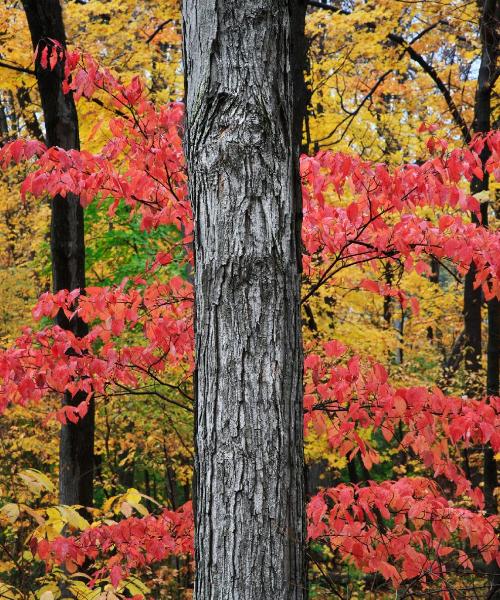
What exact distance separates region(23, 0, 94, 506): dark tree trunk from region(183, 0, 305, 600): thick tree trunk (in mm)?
3553

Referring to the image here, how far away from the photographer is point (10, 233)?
48.3ft

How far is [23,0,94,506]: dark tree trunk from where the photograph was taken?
549cm

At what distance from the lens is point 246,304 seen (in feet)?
7.07

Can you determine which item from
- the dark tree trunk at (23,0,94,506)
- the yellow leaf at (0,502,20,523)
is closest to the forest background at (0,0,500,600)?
the dark tree trunk at (23,0,94,506)

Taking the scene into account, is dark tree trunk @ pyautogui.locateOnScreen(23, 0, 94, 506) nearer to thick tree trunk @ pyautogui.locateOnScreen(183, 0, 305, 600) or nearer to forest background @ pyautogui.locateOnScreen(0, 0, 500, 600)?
forest background @ pyautogui.locateOnScreen(0, 0, 500, 600)

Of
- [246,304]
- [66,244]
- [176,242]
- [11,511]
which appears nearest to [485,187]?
[176,242]

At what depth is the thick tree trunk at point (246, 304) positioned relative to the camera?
2086 millimetres

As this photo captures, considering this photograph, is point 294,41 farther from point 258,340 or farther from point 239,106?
point 258,340

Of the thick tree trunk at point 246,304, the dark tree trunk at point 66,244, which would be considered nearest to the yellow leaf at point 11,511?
the thick tree trunk at point 246,304

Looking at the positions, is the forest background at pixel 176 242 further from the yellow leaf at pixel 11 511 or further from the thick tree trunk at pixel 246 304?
the thick tree trunk at pixel 246 304

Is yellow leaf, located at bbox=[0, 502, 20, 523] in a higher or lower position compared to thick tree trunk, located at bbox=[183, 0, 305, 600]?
lower

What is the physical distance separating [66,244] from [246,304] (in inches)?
151

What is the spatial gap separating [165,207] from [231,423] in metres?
2.05

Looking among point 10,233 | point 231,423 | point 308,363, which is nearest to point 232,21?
point 231,423
